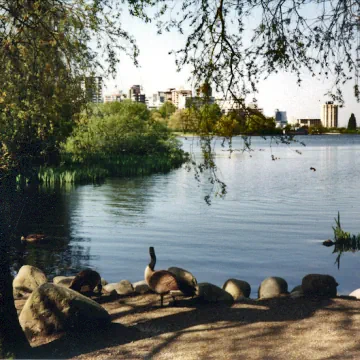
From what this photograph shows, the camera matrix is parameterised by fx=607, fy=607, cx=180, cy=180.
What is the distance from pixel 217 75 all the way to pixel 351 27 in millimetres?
2060

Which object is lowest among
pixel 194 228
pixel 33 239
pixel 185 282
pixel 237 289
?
pixel 194 228

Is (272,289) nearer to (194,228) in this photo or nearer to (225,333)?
(225,333)

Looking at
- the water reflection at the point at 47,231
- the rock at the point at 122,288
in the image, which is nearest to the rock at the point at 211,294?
the rock at the point at 122,288

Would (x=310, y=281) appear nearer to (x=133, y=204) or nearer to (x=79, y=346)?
(x=79, y=346)

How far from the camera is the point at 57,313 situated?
972 centimetres

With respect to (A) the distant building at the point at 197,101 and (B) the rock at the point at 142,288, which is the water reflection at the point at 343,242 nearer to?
(B) the rock at the point at 142,288

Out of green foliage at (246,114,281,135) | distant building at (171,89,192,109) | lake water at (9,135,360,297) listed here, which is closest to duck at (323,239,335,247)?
lake water at (9,135,360,297)

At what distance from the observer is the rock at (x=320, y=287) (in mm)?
11281

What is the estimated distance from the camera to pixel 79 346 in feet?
30.3

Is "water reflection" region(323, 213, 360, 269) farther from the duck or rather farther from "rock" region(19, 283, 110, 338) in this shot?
"rock" region(19, 283, 110, 338)

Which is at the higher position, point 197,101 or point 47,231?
point 197,101

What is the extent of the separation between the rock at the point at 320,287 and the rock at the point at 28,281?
5.38 m

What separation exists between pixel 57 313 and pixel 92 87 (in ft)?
12.5

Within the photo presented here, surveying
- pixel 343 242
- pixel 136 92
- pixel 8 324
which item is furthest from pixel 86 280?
pixel 343 242
